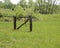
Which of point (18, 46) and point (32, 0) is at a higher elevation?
point (32, 0)

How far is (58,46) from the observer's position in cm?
1070

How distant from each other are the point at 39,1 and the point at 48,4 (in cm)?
371

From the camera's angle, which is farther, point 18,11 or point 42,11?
point 42,11

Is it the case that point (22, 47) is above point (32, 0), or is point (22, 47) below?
below

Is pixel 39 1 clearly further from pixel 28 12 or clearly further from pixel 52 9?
pixel 28 12

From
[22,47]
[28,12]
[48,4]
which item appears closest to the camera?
[22,47]

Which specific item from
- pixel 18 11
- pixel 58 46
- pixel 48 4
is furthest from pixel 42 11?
pixel 58 46

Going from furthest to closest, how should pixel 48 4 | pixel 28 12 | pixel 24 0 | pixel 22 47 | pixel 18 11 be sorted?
pixel 24 0, pixel 48 4, pixel 28 12, pixel 18 11, pixel 22 47

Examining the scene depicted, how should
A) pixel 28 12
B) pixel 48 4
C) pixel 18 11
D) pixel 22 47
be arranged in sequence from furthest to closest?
pixel 48 4 → pixel 28 12 → pixel 18 11 → pixel 22 47

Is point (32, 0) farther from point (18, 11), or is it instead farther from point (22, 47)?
point (22, 47)

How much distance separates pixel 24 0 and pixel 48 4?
39.2 feet

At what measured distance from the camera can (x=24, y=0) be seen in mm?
80188

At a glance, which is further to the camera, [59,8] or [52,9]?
[59,8]

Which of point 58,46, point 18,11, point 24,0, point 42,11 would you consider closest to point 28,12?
point 18,11
